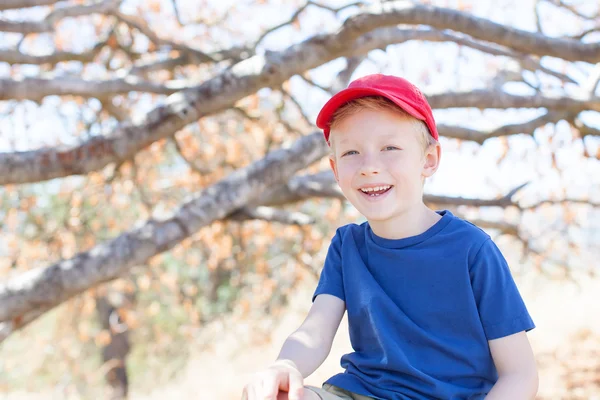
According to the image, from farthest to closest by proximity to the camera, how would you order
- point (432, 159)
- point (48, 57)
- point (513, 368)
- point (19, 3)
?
point (48, 57), point (19, 3), point (432, 159), point (513, 368)

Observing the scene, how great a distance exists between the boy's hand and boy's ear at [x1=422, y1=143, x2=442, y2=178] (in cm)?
63

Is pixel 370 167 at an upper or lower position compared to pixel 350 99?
lower

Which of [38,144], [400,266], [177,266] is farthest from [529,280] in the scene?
[400,266]

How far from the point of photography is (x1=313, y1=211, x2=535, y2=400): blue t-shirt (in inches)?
59.9

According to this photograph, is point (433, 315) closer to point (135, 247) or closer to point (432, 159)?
point (432, 159)

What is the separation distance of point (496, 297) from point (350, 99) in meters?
0.57

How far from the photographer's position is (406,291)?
161cm

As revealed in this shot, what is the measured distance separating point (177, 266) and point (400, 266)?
9.56m

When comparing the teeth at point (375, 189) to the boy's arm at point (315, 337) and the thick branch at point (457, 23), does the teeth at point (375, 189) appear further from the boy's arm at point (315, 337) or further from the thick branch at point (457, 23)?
the thick branch at point (457, 23)

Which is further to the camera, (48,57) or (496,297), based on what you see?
(48,57)

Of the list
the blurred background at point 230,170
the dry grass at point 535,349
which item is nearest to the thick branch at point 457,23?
the blurred background at point 230,170

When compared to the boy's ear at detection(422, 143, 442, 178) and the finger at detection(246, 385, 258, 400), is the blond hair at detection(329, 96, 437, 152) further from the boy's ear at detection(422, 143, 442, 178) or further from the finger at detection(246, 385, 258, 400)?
the finger at detection(246, 385, 258, 400)

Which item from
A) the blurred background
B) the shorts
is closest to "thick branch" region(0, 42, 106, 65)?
the blurred background

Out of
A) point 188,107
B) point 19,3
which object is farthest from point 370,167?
point 19,3
